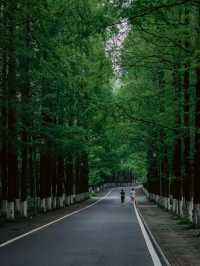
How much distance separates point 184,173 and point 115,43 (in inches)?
392

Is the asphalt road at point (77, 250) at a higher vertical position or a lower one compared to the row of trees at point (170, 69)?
lower

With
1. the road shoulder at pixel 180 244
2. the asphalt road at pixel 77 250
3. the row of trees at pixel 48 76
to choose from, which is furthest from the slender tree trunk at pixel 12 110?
the road shoulder at pixel 180 244

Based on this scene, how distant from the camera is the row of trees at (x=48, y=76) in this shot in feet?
58.2

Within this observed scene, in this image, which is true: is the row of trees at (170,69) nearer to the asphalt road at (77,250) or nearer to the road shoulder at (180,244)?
the road shoulder at (180,244)

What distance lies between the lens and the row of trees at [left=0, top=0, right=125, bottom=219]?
58.2 feet

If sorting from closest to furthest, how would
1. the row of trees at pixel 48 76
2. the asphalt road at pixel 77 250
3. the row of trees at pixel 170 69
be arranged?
1. the asphalt road at pixel 77 250
2. the row of trees at pixel 170 69
3. the row of trees at pixel 48 76

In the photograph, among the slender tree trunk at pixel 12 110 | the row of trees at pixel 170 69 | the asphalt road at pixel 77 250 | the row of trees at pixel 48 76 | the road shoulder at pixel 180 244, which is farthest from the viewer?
the slender tree trunk at pixel 12 110

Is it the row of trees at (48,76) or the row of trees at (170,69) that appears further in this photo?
the row of trees at (48,76)

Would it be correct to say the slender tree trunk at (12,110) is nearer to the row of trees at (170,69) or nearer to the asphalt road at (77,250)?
the row of trees at (170,69)

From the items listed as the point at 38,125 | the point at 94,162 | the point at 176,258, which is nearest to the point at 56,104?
the point at 38,125

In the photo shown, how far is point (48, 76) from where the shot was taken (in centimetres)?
2903

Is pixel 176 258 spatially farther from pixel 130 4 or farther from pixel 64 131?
pixel 64 131

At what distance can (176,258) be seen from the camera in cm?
1505

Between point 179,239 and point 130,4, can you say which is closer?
point 130,4
